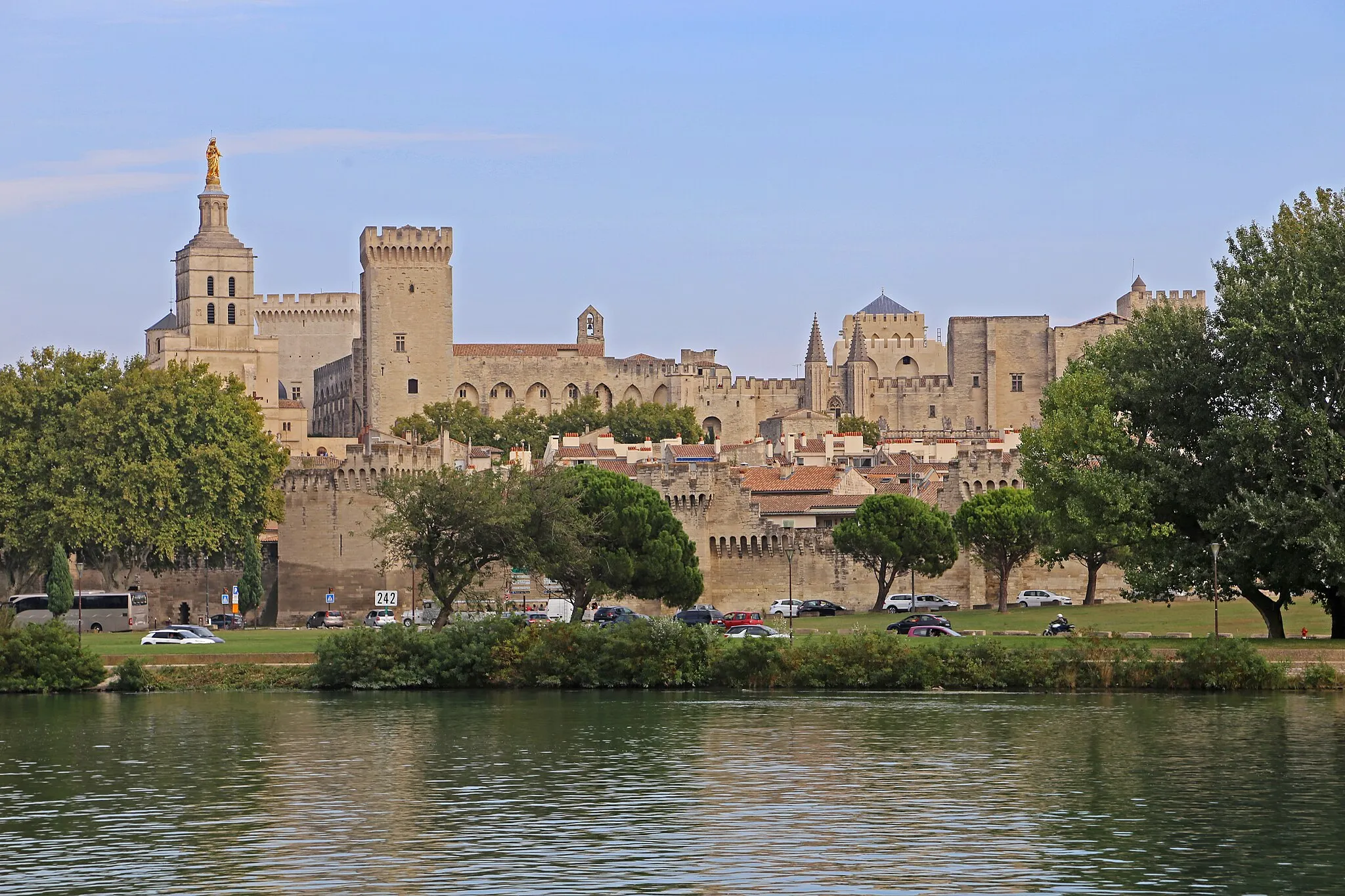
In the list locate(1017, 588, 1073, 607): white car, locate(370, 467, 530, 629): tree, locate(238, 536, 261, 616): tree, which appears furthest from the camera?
locate(238, 536, 261, 616): tree

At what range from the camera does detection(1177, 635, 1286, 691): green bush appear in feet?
137

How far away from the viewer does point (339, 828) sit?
2777 centimetres

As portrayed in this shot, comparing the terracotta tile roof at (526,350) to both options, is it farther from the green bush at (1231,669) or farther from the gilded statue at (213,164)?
the green bush at (1231,669)

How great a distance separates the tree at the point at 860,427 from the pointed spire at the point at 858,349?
1370 centimetres

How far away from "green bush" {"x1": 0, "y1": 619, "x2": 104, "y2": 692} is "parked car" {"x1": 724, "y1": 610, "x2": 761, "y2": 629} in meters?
14.9

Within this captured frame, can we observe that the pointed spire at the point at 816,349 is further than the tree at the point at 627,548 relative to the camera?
Yes

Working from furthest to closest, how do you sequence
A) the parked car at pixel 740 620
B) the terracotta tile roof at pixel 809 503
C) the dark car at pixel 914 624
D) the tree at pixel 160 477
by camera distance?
the terracotta tile roof at pixel 809 503
the tree at pixel 160 477
the parked car at pixel 740 620
the dark car at pixel 914 624

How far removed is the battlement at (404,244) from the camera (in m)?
134

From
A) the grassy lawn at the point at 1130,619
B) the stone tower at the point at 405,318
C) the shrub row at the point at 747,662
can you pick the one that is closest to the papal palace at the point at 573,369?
the stone tower at the point at 405,318

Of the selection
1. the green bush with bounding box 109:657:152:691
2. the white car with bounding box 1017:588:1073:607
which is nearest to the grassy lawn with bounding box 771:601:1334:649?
the white car with bounding box 1017:588:1073:607

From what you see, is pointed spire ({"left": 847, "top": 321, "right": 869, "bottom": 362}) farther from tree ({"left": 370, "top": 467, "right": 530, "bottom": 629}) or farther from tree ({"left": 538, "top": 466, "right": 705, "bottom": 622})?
tree ({"left": 370, "top": 467, "right": 530, "bottom": 629})

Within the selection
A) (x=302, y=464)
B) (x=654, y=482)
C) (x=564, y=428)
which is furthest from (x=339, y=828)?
(x=564, y=428)

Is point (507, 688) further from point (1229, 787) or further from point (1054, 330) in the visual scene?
point (1054, 330)

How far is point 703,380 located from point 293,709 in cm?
10338
